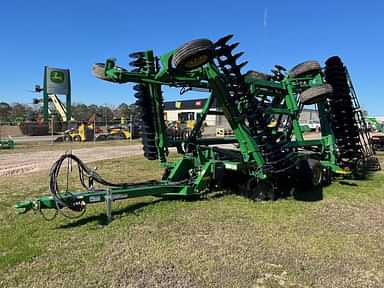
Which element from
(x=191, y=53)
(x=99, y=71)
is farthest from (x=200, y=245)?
(x=99, y=71)

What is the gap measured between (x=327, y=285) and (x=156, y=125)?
13.6 feet

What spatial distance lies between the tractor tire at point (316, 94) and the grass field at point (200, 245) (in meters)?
2.42

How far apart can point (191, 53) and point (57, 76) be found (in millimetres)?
32448

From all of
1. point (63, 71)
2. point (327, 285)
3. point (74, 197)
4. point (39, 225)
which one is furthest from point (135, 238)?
point (63, 71)

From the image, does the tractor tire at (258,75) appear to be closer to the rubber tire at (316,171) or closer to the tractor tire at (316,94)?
the tractor tire at (316,94)

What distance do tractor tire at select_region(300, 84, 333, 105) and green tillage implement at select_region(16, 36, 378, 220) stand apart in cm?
2

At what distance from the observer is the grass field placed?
3355 millimetres

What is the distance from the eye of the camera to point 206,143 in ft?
25.4

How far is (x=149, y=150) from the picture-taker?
21.6 ft

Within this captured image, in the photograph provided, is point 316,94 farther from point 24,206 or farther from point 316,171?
point 24,206

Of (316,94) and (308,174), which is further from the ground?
(316,94)

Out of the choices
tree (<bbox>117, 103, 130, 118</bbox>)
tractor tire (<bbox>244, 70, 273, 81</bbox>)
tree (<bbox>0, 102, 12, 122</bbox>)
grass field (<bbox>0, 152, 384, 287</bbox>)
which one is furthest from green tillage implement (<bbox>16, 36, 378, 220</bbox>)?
tree (<bbox>0, 102, 12, 122</bbox>)

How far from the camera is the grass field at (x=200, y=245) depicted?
336cm

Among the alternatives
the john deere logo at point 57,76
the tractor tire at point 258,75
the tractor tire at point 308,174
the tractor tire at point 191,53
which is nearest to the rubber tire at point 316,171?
the tractor tire at point 308,174
